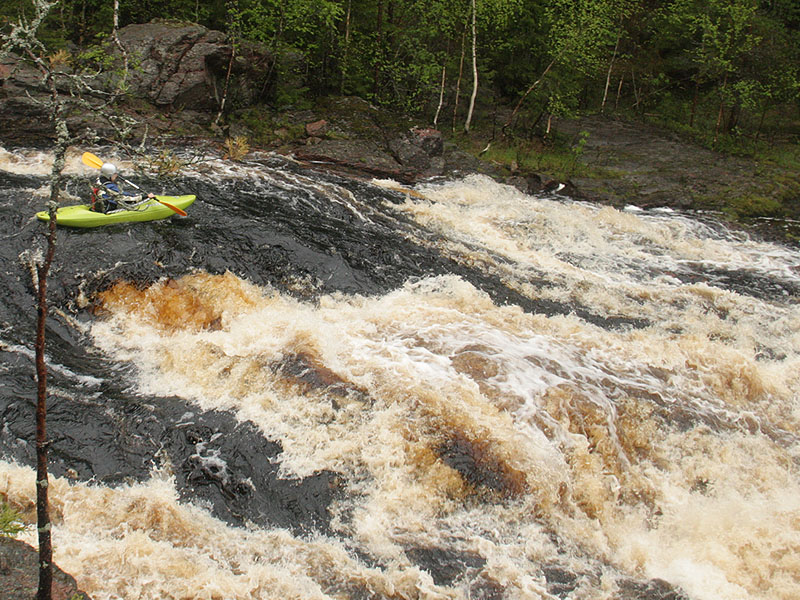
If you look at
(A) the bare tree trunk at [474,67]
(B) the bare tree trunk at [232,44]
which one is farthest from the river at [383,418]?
(A) the bare tree trunk at [474,67]

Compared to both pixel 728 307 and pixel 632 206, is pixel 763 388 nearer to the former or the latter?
pixel 728 307

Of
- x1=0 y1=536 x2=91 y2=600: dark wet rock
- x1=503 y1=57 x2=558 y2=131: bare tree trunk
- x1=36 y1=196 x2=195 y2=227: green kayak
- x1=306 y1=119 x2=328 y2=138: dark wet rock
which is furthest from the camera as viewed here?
x1=503 y1=57 x2=558 y2=131: bare tree trunk

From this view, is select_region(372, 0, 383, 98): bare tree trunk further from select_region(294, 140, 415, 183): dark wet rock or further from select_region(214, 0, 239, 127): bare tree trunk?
select_region(214, 0, 239, 127): bare tree trunk

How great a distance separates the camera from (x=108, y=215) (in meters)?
8.39

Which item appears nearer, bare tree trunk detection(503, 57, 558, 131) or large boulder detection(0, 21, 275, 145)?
large boulder detection(0, 21, 275, 145)

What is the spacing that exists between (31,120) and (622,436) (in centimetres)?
1323

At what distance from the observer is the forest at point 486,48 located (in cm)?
Answer: 1550

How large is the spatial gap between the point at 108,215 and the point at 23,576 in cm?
606

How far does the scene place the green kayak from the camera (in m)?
8.27

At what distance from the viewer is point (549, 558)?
15.7 feet

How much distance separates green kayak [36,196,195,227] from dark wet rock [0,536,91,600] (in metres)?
5.27

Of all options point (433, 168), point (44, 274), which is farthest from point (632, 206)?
point (44, 274)

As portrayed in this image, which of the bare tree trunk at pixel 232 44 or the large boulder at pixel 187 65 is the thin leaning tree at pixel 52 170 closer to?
the bare tree trunk at pixel 232 44

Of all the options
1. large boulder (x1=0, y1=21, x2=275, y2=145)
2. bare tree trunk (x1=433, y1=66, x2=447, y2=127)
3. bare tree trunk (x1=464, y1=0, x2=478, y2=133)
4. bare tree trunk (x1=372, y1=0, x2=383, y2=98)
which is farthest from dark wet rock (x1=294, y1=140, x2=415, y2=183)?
bare tree trunk (x1=464, y1=0, x2=478, y2=133)
